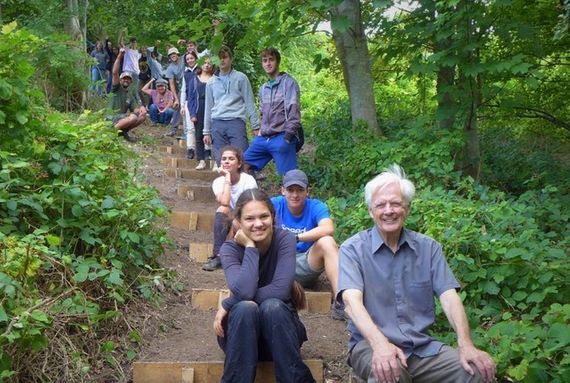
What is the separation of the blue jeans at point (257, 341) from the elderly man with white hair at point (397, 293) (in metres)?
0.39

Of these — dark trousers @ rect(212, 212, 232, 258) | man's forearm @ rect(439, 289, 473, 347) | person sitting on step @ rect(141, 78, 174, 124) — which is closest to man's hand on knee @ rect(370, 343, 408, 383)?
man's forearm @ rect(439, 289, 473, 347)

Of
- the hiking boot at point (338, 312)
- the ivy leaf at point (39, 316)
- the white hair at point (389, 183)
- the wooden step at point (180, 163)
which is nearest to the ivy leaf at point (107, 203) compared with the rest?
Result: the ivy leaf at point (39, 316)

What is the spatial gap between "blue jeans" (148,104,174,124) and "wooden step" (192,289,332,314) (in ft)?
27.6

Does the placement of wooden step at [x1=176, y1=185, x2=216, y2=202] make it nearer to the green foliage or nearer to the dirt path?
the dirt path

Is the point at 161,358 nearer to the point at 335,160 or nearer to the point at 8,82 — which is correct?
the point at 8,82

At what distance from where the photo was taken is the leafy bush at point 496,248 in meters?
3.46

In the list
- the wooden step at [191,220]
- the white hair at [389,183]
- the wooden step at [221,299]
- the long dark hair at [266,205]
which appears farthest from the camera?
the wooden step at [191,220]

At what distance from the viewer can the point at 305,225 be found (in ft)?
16.0

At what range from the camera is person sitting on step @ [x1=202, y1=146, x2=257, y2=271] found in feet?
18.1

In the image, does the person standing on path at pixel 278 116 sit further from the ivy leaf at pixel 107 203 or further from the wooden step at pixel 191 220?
the ivy leaf at pixel 107 203

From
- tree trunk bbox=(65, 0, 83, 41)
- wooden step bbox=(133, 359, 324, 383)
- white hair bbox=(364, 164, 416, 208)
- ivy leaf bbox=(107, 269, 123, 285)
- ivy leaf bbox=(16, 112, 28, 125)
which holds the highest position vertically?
tree trunk bbox=(65, 0, 83, 41)

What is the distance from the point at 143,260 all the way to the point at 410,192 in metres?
2.38

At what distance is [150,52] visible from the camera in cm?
1566

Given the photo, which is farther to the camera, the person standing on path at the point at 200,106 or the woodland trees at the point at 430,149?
the person standing on path at the point at 200,106
